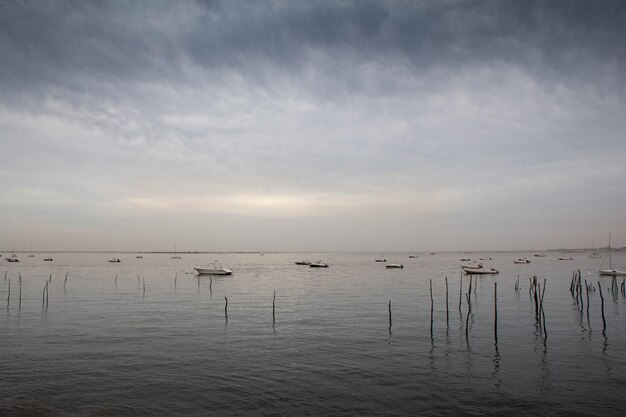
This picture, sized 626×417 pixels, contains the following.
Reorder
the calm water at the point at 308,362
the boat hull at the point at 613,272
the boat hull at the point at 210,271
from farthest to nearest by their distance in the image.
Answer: the boat hull at the point at 210,271 → the boat hull at the point at 613,272 → the calm water at the point at 308,362

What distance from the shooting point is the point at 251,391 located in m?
18.2

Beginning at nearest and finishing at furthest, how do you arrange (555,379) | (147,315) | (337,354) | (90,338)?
(555,379), (337,354), (90,338), (147,315)

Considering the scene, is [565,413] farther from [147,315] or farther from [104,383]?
[147,315]

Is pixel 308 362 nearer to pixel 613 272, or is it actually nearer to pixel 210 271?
pixel 210 271

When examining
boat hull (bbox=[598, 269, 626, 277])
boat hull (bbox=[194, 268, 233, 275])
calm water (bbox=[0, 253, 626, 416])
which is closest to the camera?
calm water (bbox=[0, 253, 626, 416])

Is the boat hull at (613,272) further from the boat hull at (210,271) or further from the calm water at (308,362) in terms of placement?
the boat hull at (210,271)

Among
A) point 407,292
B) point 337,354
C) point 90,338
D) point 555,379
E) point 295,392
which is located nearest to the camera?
point 295,392

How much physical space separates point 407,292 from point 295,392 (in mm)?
40768

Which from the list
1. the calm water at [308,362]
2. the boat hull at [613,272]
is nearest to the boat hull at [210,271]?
the calm water at [308,362]

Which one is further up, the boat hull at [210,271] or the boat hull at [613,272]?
the boat hull at [613,272]

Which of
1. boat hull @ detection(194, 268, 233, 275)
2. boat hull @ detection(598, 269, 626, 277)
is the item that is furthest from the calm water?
boat hull @ detection(194, 268, 233, 275)

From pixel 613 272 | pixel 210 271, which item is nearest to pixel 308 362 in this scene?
pixel 210 271

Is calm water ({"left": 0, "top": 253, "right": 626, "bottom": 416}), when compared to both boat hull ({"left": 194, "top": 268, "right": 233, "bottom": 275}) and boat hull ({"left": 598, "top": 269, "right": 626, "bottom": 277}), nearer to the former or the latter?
boat hull ({"left": 598, "top": 269, "right": 626, "bottom": 277})

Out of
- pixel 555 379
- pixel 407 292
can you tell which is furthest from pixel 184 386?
pixel 407 292
